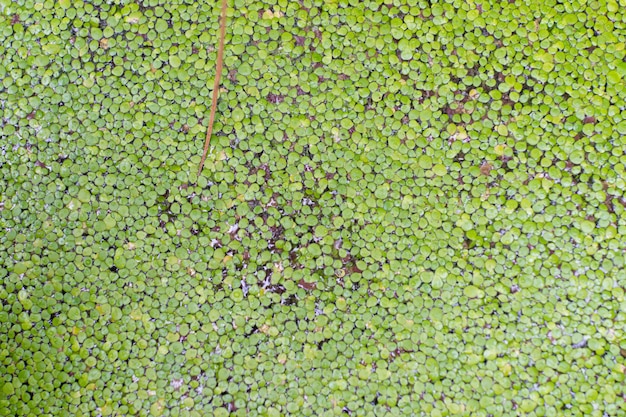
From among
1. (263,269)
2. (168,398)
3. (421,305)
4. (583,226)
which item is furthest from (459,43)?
(168,398)

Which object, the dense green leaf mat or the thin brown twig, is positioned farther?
the thin brown twig

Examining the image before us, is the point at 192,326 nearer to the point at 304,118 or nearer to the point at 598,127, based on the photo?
the point at 304,118

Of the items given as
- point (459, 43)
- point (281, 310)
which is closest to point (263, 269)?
point (281, 310)

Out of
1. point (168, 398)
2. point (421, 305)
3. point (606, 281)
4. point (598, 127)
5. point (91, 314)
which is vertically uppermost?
point (598, 127)

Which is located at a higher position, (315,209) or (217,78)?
(217,78)

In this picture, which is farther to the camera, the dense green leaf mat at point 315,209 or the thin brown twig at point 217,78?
the thin brown twig at point 217,78

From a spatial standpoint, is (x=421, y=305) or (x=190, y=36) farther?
(x=190, y=36)

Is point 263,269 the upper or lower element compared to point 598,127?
lower
